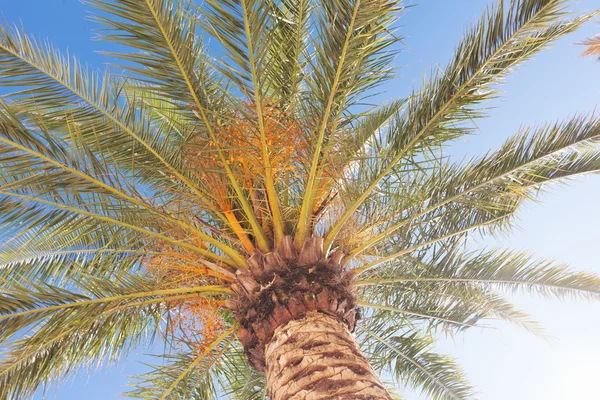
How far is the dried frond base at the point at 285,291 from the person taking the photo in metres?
3.98

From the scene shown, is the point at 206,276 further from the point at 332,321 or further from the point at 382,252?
the point at 382,252

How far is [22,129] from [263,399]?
3613 millimetres

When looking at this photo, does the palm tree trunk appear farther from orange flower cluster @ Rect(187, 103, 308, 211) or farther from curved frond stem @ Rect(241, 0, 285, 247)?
orange flower cluster @ Rect(187, 103, 308, 211)

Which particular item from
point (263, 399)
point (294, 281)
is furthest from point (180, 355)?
point (294, 281)

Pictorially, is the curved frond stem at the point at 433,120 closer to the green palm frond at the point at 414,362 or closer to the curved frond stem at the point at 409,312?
→ the curved frond stem at the point at 409,312

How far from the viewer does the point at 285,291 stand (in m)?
4.04

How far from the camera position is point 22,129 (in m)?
3.88

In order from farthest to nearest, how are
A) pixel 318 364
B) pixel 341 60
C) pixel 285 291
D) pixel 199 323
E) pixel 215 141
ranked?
pixel 199 323, pixel 215 141, pixel 285 291, pixel 341 60, pixel 318 364

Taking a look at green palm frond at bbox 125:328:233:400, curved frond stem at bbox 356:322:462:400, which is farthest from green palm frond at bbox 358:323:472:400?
green palm frond at bbox 125:328:233:400

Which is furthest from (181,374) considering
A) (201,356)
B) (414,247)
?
(414,247)

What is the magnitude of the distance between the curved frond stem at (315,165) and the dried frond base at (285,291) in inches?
4.6

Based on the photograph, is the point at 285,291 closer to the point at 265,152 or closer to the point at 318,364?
the point at 318,364

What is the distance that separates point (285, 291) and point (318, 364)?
777mm

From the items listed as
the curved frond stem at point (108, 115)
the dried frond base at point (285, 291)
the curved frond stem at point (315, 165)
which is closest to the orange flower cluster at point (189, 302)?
the dried frond base at point (285, 291)
